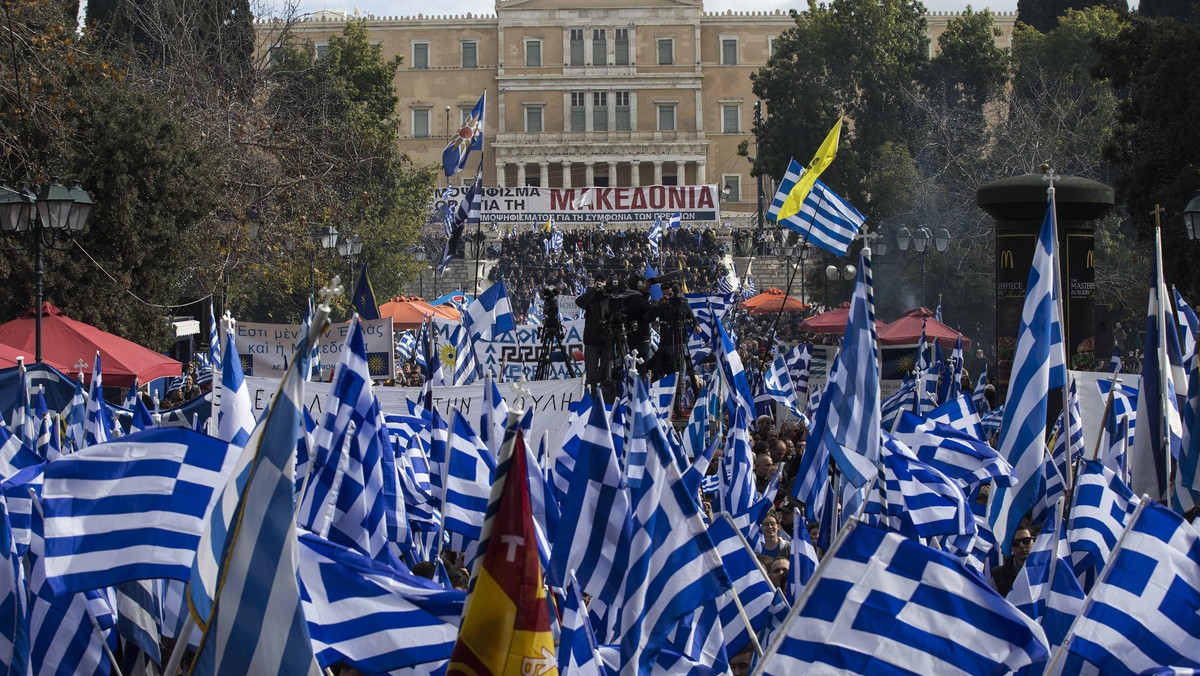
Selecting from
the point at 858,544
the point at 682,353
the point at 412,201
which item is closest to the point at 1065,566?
the point at 858,544

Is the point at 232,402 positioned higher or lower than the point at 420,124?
lower

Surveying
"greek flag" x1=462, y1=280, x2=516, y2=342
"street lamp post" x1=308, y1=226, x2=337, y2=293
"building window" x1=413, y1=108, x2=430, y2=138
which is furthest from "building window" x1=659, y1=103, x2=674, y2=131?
"greek flag" x1=462, y1=280, x2=516, y2=342

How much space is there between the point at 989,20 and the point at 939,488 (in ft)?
129

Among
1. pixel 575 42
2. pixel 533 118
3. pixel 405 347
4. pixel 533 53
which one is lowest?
pixel 405 347

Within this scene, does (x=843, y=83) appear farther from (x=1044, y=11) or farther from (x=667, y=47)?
(x=667, y=47)

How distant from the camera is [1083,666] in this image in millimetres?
4180

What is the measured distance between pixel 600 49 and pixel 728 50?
643 centimetres

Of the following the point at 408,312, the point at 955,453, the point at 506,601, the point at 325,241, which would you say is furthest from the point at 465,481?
the point at 408,312

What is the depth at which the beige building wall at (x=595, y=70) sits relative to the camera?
76938 mm

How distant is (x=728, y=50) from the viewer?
7781cm

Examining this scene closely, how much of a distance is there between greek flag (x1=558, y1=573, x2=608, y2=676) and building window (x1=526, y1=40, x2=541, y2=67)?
74.7 m

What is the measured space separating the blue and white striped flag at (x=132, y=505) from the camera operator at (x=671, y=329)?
308 inches

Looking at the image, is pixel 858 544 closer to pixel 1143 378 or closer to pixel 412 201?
pixel 1143 378

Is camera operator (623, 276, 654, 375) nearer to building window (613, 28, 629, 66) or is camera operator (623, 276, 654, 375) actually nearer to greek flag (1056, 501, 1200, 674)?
greek flag (1056, 501, 1200, 674)
